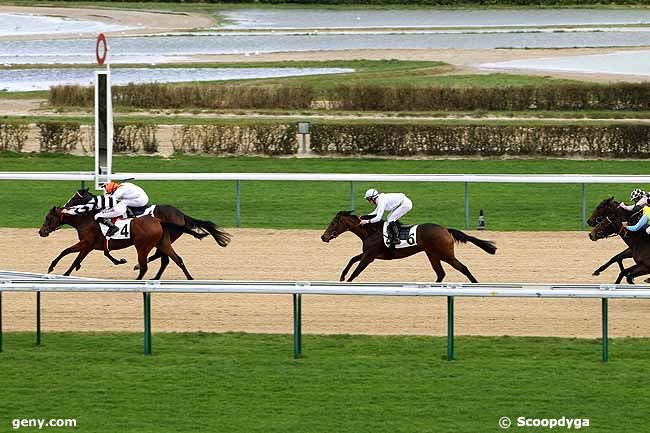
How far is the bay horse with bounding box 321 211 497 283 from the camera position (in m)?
12.2

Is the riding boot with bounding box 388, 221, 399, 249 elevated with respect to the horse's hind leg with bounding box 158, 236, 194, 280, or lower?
elevated

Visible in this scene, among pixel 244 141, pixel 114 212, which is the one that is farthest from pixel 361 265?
pixel 244 141

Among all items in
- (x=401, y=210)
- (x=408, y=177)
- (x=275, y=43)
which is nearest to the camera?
(x=401, y=210)

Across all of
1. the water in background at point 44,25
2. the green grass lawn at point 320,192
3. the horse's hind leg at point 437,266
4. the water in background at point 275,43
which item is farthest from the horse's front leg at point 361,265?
the water in background at point 44,25

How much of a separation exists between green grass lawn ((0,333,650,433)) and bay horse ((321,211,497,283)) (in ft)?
5.48

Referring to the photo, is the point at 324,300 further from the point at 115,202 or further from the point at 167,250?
the point at 115,202

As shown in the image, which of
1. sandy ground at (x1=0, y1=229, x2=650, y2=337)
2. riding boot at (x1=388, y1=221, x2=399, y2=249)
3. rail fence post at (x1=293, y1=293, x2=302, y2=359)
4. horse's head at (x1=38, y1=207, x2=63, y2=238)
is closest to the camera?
rail fence post at (x1=293, y1=293, x2=302, y2=359)

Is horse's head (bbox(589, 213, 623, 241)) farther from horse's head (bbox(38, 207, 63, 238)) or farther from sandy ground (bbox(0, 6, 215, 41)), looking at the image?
sandy ground (bbox(0, 6, 215, 41))

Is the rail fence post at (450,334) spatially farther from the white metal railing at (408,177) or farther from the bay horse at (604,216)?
the white metal railing at (408,177)

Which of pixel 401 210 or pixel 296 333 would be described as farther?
pixel 401 210

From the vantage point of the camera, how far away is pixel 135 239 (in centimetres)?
1261

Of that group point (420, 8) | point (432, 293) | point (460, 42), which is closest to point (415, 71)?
point (460, 42)
